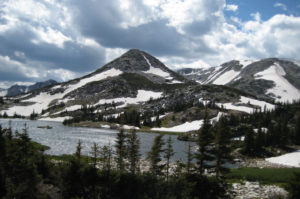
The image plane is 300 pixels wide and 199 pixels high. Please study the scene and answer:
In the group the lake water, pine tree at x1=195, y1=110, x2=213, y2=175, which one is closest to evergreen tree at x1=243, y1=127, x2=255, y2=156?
the lake water

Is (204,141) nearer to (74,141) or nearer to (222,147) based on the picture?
(222,147)

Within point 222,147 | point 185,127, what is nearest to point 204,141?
point 222,147

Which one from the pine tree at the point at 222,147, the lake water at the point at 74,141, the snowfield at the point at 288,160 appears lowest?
the snowfield at the point at 288,160

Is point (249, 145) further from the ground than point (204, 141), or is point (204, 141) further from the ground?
point (204, 141)

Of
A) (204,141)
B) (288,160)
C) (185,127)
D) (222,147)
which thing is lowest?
(288,160)

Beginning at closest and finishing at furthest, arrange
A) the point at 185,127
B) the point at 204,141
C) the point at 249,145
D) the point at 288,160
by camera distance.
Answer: the point at 204,141, the point at 288,160, the point at 249,145, the point at 185,127

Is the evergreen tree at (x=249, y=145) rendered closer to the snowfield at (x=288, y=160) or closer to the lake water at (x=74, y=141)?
the snowfield at (x=288, y=160)

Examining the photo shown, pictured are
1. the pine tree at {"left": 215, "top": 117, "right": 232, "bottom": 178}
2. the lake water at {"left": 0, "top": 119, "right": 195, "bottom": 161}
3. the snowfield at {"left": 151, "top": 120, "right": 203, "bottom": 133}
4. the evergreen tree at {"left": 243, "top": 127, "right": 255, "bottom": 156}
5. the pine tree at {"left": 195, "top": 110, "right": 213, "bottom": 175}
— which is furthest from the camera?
the snowfield at {"left": 151, "top": 120, "right": 203, "bottom": 133}

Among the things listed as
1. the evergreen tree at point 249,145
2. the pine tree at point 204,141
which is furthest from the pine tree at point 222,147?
the evergreen tree at point 249,145

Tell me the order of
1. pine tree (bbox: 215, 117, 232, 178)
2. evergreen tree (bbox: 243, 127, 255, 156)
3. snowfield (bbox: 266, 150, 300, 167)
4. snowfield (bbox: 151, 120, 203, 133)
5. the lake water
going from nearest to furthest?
pine tree (bbox: 215, 117, 232, 178) → the lake water → snowfield (bbox: 266, 150, 300, 167) → evergreen tree (bbox: 243, 127, 255, 156) → snowfield (bbox: 151, 120, 203, 133)

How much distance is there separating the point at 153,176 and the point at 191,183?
5.79 meters

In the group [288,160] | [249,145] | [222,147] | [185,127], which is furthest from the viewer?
[185,127]

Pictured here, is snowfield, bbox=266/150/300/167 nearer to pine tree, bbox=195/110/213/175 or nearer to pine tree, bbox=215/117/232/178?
pine tree, bbox=215/117/232/178

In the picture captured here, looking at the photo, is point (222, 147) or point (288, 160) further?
point (288, 160)
